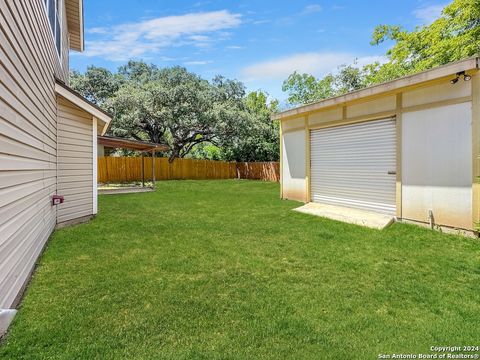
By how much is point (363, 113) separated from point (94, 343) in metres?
6.34

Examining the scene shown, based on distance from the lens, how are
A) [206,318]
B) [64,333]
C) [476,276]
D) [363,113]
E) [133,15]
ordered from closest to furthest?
[64,333]
[206,318]
[476,276]
[363,113]
[133,15]

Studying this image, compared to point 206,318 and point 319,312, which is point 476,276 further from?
point 206,318

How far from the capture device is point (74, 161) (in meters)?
5.79

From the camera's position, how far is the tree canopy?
13.2m

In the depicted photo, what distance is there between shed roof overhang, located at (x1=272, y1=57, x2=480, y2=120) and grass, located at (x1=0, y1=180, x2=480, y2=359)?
2563 millimetres

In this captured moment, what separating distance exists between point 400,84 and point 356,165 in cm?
193

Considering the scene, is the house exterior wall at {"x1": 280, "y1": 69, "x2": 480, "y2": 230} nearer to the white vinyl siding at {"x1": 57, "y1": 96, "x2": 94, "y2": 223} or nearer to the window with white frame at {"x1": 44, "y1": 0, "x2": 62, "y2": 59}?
the white vinyl siding at {"x1": 57, "y1": 96, "x2": 94, "y2": 223}

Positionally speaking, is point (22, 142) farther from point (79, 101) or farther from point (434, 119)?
point (434, 119)

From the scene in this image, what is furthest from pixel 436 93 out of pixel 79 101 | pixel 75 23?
pixel 75 23

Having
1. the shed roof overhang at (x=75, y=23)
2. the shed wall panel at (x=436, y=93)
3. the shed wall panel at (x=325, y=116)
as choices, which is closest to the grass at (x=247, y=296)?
the shed wall panel at (x=436, y=93)

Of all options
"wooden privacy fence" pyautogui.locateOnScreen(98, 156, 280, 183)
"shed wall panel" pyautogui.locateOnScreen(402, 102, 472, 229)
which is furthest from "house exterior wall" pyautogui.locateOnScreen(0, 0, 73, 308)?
"wooden privacy fence" pyautogui.locateOnScreen(98, 156, 280, 183)

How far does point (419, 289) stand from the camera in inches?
118

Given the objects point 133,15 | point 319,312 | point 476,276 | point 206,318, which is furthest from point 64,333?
point 133,15

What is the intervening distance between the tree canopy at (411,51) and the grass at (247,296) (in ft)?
41.3
